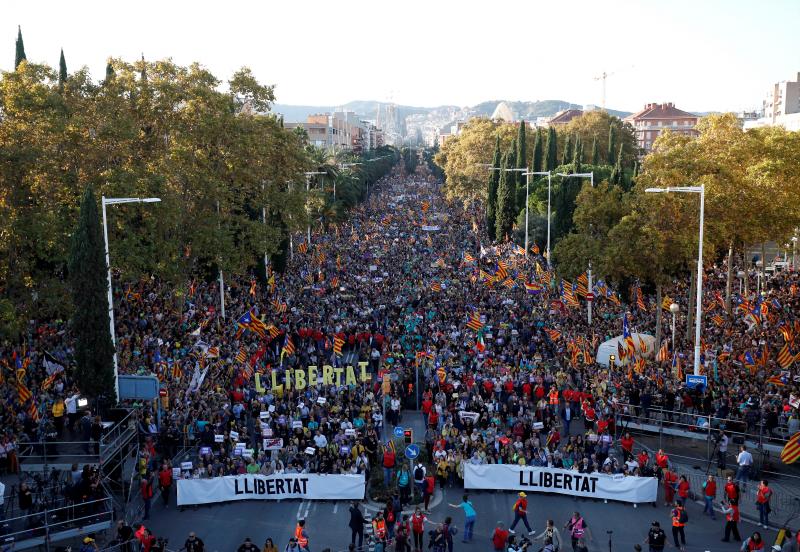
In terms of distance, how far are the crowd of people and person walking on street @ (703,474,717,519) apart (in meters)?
1.26

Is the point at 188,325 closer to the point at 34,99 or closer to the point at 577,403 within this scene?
the point at 34,99

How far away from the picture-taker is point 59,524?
15.0 meters

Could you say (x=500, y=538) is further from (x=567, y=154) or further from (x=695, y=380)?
(x=567, y=154)

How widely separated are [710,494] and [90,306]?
15.5m

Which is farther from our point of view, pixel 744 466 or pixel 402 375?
pixel 402 375

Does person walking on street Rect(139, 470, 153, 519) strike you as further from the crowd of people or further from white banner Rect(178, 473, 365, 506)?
white banner Rect(178, 473, 365, 506)

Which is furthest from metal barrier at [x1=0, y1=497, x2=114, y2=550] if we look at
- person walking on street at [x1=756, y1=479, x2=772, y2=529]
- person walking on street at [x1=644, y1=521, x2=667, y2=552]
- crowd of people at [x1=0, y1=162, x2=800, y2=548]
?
person walking on street at [x1=756, y1=479, x2=772, y2=529]

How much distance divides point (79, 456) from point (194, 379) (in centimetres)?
605

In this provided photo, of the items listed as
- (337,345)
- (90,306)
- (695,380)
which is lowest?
(337,345)

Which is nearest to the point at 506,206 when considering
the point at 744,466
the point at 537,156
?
the point at 537,156

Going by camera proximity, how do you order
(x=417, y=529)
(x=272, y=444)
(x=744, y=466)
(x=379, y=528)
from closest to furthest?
(x=379, y=528), (x=417, y=529), (x=744, y=466), (x=272, y=444)

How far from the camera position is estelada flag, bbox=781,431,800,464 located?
1775 centimetres

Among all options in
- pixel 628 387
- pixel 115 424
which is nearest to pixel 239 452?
pixel 115 424

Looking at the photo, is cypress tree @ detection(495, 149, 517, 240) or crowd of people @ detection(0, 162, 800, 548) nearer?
crowd of people @ detection(0, 162, 800, 548)
